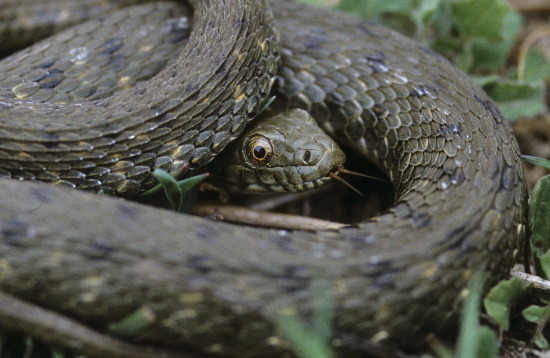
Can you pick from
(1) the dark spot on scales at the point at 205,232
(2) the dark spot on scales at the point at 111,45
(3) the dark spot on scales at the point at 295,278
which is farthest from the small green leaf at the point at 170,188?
(2) the dark spot on scales at the point at 111,45

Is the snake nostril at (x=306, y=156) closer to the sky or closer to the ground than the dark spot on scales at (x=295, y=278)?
closer to the sky

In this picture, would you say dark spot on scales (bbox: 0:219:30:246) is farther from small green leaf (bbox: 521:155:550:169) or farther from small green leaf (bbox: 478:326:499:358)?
small green leaf (bbox: 521:155:550:169)

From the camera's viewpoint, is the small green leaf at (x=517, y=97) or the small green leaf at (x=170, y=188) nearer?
the small green leaf at (x=170, y=188)

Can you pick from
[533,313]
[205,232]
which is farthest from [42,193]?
[533,313]

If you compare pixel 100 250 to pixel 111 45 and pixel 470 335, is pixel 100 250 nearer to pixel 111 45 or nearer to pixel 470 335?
pixel 470 335

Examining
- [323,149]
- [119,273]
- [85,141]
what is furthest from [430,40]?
[119,273]

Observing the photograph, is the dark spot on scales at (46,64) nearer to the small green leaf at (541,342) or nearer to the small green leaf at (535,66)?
the small green leaf at (541,342)
